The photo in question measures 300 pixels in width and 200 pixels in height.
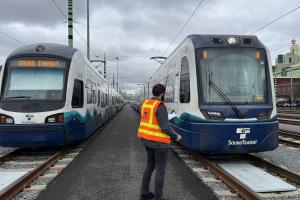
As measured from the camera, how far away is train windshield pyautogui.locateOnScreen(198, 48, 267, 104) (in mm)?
7875

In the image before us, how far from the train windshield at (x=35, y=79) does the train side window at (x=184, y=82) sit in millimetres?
3179

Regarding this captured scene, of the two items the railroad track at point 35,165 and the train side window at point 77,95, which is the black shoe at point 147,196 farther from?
the train side window at point 77,95

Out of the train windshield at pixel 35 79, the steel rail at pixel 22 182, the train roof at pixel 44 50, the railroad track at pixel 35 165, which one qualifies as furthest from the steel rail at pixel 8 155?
the train roof at pixel 44 50

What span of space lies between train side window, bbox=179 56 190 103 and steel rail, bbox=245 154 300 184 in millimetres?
2124

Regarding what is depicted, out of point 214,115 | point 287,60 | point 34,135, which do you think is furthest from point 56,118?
point 287,60

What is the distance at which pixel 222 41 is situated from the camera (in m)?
8.19

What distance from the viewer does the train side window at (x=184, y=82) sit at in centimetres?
833

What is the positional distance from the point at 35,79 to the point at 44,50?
885mm

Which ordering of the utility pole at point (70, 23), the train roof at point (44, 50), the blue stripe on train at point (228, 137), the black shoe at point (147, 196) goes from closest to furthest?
the black shoe at point (147, 196)
the blue stripe on train at point (228, 137)
the train roof at point (44, 50)
the utility pole at point (70, 23)

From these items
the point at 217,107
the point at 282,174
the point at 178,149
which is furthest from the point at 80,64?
the point at 282,174

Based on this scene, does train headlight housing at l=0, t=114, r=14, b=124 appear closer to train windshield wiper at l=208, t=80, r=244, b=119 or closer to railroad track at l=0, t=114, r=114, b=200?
railroad track at l=0, t=114, r=114, b=200

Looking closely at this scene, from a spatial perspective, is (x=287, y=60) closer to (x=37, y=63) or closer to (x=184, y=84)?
(x=184, y=84)

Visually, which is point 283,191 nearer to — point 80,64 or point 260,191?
point 260,191

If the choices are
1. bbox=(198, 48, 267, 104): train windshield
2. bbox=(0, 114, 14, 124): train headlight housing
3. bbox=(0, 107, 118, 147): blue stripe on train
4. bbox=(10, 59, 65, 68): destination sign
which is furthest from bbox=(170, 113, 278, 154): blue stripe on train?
bbox=(0, 114, 14, 124): train headlight housing
